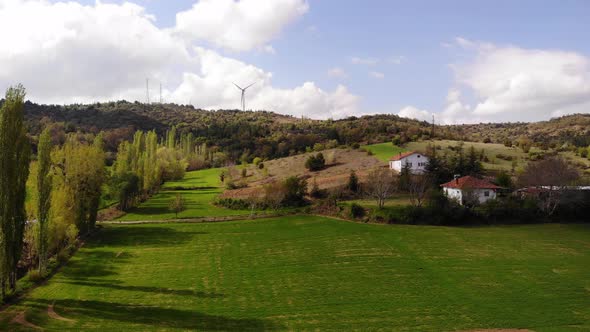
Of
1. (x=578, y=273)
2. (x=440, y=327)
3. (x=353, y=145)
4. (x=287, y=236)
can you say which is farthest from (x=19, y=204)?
(x=353, y=145)

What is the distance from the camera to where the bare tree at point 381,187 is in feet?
189

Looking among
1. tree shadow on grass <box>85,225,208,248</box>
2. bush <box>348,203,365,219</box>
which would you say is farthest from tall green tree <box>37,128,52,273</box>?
bush <box>348,203,365,219</box>

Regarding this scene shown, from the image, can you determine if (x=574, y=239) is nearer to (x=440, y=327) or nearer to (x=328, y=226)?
(x=328, y=226)

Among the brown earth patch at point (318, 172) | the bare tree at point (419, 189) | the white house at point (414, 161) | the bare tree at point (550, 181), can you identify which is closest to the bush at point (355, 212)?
the bare tree at point (419, 189)

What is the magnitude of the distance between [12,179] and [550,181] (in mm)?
59129

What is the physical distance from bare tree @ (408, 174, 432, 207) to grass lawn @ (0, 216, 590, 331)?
258 inches

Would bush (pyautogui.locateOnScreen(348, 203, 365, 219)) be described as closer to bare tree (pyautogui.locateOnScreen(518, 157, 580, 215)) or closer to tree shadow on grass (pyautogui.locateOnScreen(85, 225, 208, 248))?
tree shadow on grass (pyautogui.locateOnScreen(85, 225, 208, 248))

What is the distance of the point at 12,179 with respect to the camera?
31.6 m

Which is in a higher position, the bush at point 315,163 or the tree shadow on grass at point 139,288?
the bush at point 315,163

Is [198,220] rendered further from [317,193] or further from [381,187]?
[381,187]

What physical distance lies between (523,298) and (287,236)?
986 inches

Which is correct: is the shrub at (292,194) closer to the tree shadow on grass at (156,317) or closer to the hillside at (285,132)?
the tree shadow on grass at (156,317)

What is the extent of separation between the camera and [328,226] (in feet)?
176

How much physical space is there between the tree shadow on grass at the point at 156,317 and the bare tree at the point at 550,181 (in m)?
45.5
